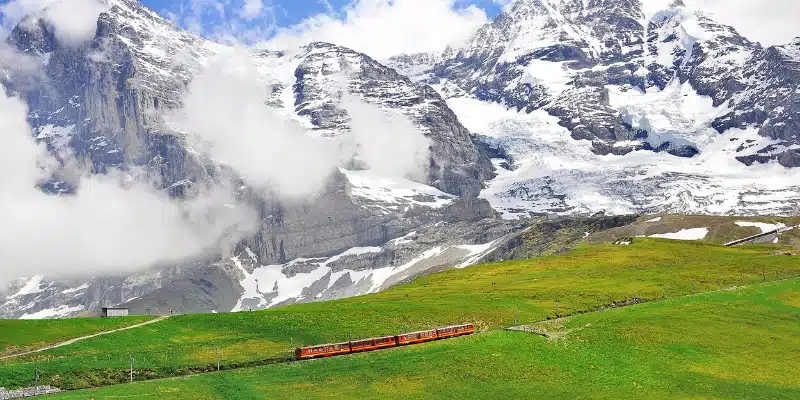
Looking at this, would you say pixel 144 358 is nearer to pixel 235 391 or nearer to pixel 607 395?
pixel 235 391

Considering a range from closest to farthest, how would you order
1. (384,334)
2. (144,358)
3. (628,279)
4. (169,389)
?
(169,389) < (144,358) < (384,334) < (628,279)

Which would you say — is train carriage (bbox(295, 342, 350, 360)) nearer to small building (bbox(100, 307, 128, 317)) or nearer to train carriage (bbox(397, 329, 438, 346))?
train carriage (bbox(397, 329, 438, 346))

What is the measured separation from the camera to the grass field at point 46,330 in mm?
113938

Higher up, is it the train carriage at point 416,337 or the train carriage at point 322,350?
the train carriage at point 322,350

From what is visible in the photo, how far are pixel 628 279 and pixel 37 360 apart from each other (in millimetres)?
96338

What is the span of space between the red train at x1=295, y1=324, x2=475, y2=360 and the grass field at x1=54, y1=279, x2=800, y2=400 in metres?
2.94

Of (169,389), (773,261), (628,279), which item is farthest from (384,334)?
(773,261)

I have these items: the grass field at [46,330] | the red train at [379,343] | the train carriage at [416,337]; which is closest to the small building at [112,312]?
the grass field at [46,330]

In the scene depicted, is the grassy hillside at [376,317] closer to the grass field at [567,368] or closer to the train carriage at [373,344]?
the train carriage at [373,344]

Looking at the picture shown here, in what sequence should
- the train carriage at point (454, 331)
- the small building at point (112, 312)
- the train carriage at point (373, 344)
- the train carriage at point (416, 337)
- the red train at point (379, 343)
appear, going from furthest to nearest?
the small building at point (112, 312), the train carriage at point (454, 331), the train carriage at point (416, 337), the train carriage at point (373, 344), the red train at point (379, 343)

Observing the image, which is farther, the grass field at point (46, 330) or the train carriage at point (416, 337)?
the grass field at point (46, 330)

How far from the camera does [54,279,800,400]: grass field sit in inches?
3265

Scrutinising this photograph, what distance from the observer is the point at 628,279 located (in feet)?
535

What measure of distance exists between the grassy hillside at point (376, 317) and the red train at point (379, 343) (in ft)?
11.9
